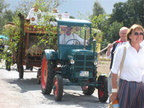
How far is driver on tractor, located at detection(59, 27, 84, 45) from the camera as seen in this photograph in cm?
1087

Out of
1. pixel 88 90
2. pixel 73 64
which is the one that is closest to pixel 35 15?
pixel 88 90

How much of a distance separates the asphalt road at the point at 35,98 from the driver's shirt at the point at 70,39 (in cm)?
158

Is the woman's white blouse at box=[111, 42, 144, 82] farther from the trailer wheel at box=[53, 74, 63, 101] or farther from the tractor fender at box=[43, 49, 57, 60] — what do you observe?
the tractor fender at box=[43, 49, 57, 60]

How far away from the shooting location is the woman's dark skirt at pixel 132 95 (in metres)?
4.99

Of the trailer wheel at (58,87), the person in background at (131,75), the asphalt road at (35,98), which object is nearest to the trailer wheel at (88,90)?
the asphalt road at (35,98)

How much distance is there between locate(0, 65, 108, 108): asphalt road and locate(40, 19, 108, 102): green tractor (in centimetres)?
28

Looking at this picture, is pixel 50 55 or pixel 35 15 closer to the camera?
pixel 50 55

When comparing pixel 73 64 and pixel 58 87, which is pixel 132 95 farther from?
pixel 73 64

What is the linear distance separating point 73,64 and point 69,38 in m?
1.17

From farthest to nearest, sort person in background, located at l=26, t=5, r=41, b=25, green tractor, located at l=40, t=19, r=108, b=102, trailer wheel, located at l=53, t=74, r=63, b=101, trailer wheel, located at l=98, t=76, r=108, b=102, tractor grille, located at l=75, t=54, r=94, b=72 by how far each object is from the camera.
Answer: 1. person in background, located at l=26, t=5, r=41, b=25
2. tractor grille, located at l=75, t=54, r=94, b=72
3. green tractor, located at l=40, t=19, r=108, b=102
4. trailer wheel, located at l=98, t=76, r=108, b=102
5. trailer wheel, located at l=53, t=74, r=63, b=101

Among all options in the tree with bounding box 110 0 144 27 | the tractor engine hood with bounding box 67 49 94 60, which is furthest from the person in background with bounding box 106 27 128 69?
the tree with bounding box 110 0 144 27

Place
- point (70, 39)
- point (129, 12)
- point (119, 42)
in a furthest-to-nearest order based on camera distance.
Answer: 1. point (129, 12)
2. point (70, 39)
3. point (119, 42)

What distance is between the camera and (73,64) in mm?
10031

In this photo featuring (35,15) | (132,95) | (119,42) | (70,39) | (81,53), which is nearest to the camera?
(132,95)
